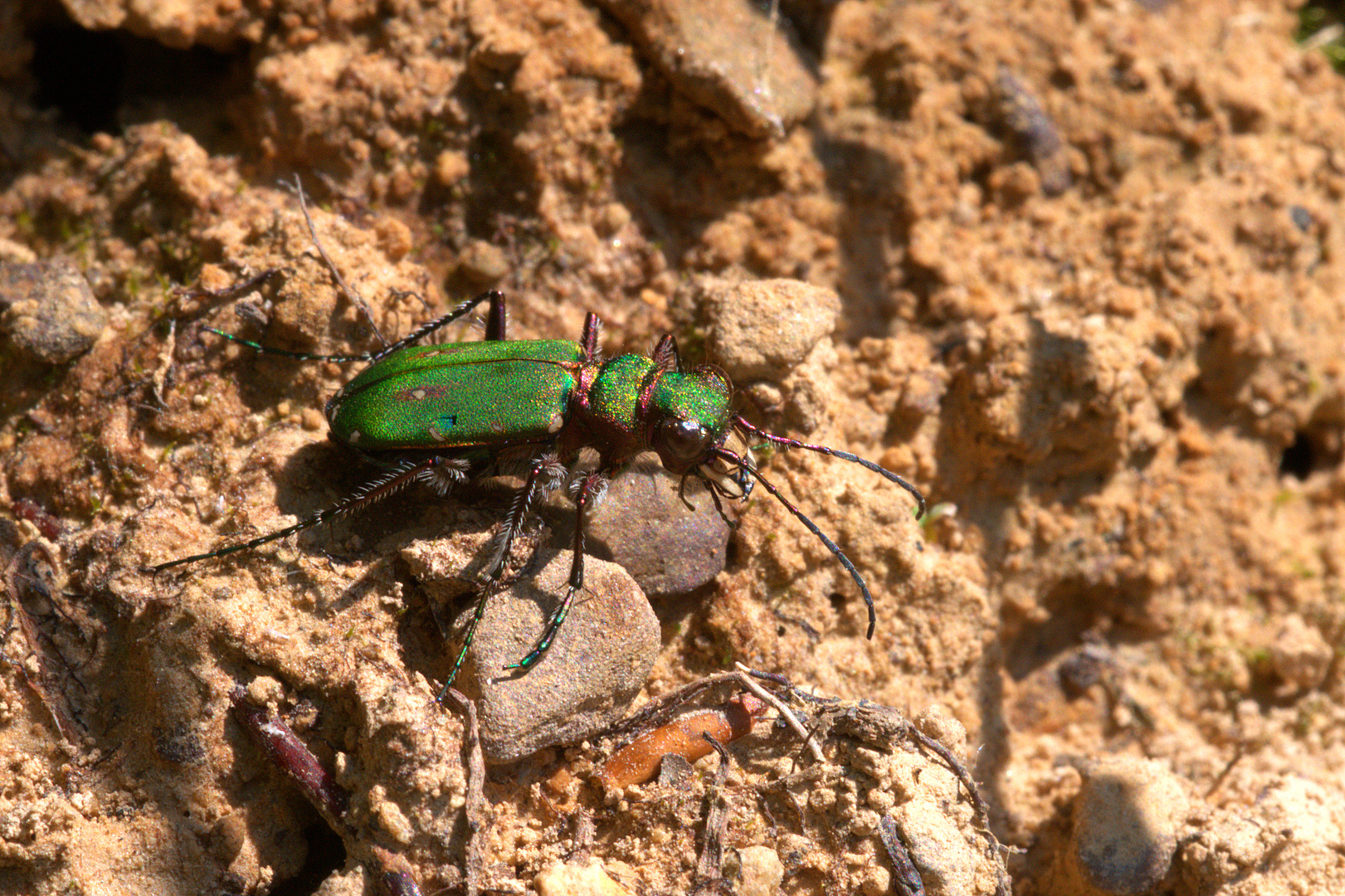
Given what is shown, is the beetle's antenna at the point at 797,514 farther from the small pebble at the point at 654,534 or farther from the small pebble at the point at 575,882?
the small pebble at the point at 575,882

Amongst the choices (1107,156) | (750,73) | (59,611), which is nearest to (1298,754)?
(1107,156)

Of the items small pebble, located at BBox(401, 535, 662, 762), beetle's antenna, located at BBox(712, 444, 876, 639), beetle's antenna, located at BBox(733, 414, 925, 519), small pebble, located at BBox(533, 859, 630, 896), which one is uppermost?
beetle's antenna, located at BBox(733, 414, 925, 519)

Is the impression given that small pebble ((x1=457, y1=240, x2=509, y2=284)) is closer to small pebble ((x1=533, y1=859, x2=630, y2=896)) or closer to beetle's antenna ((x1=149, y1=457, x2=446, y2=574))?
beetle's antenna ((x1=149, y1=457, x2=446, y2=574))

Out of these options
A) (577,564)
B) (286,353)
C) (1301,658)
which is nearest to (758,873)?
(577,564)

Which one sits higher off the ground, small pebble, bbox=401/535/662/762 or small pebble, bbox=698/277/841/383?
small pebble, bbox=698/277/841/383

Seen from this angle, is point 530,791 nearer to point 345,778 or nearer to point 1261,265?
point 345,778

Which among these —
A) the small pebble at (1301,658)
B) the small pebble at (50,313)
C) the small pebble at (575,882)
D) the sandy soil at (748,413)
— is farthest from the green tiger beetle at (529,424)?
the small pebble at (1301,658)

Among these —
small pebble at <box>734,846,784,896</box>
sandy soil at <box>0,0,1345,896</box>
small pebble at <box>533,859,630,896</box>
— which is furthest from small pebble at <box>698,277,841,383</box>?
small pebble at <box>533,859,630,896</box>

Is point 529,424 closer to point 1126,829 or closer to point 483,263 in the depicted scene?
point 483,263
